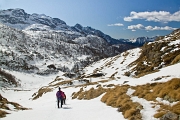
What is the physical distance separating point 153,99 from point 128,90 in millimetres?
6321

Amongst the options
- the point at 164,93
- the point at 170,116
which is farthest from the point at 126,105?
the point at 170,116

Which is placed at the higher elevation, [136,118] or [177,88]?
[177,88]

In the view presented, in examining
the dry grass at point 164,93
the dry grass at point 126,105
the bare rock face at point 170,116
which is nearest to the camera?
the bare rock face at point 170,116

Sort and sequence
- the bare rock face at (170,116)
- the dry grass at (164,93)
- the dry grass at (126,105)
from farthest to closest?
the dry grass at (164,93), the dry grass at (126,105), the bare rock face at (170,116)

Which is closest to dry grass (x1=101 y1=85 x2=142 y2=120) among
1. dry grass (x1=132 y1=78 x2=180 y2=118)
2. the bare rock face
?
dry grass (x1=132 y1=78 x2=180 y2=118)

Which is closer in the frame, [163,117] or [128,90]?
[163,117]

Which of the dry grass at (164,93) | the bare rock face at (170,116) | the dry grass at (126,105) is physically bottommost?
the dry grass at (126,105)

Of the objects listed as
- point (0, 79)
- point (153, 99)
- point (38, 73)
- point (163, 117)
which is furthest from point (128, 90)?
point (38, 73)

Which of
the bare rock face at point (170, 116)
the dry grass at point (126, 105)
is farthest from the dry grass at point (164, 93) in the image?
the bare rock face at point (170, 116)

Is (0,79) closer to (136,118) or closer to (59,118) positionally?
(59,118)

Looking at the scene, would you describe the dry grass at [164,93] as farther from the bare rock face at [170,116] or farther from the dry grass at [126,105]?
the bare rock face at [170,116]

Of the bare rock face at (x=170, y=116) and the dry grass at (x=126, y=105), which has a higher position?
the bare rock face at (x=170, y=116)

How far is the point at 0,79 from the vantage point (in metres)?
118

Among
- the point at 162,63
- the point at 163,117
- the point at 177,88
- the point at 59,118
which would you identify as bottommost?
the point at 59,118
